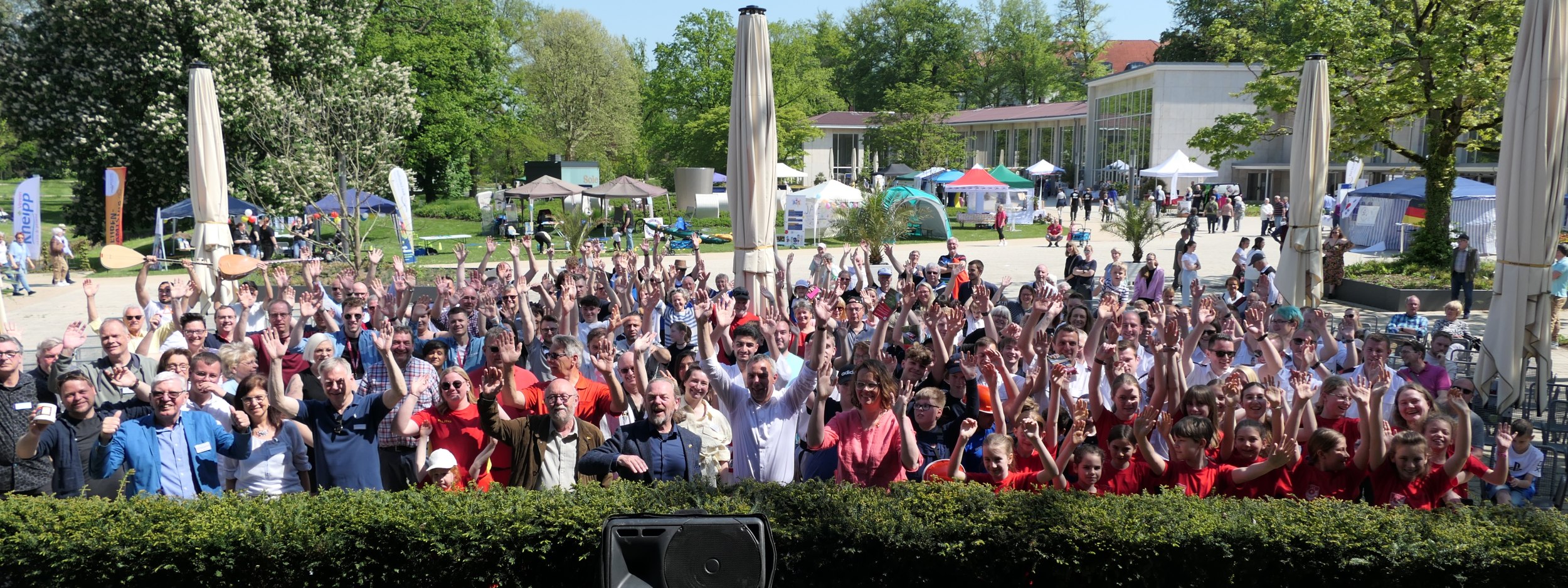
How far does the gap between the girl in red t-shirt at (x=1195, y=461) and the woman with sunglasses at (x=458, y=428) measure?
3316 mm

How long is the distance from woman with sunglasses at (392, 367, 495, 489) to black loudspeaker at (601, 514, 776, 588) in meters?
2.00

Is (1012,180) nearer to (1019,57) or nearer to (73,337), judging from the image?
(73,337)

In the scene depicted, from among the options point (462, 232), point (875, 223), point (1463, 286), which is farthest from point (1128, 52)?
point (1463, 286)

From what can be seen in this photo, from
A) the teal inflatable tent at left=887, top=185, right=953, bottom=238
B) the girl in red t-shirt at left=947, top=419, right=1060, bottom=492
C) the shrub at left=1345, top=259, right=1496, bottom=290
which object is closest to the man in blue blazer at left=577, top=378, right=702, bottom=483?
the girl in red t-shirt at left=947, top=419, right=1060, bottom=492

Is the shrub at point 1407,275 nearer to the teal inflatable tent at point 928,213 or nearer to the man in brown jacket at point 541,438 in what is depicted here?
the teal inflatable tent at point 928,213

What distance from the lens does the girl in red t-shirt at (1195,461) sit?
5.14 m

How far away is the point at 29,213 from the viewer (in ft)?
69.2

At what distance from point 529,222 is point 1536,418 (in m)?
28.2

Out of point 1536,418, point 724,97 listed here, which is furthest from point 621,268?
point 724,97

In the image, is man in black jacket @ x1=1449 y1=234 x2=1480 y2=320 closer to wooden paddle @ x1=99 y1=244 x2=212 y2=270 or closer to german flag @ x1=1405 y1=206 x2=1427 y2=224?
german flag @ x1=1405 y1=206 x2=1427 y2=224

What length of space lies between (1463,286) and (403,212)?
842 inches

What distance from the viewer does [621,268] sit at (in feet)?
38.3

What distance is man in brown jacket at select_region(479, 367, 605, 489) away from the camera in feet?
17.5

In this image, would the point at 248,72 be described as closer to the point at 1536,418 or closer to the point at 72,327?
the point at 72,327
